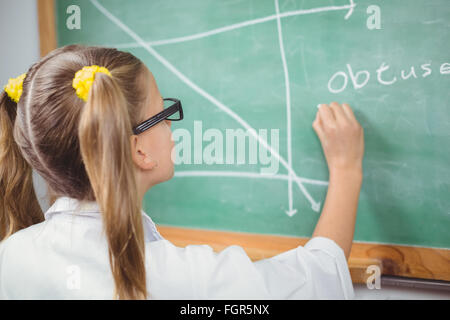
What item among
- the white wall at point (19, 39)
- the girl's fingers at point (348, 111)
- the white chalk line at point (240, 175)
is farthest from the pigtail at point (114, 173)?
the white wall at point (19, 39)

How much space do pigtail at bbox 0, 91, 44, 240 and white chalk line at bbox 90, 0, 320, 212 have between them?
317 millimetres

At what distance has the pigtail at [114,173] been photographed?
0.47 meters

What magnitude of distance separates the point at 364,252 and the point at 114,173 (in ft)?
1.70

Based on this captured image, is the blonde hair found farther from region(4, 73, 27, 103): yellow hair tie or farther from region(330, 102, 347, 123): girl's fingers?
region(330, 102, 347, 123): girl's fingers

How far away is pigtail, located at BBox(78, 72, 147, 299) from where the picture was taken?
47 centimetres

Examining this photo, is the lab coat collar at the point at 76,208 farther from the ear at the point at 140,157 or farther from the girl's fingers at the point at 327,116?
the girl's fingers at the point at 327,116

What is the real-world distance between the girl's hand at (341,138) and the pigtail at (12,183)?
2.00 ft

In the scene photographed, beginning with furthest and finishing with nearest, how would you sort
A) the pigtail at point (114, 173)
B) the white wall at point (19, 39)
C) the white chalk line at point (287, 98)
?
the white wall at point (19, 39) < the white chalk line at point (287, 98) < the pigtail at point (114, 173)

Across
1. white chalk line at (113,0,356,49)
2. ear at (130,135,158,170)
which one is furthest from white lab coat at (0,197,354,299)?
white chalk line at (113,0,356,49)

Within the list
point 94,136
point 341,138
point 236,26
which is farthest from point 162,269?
point 236,26

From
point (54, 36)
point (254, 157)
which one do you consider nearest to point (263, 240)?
point (254, 157)

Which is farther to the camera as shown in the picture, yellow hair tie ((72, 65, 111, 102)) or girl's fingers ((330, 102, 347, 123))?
girl's fingers ((330, 102, 347, 123))

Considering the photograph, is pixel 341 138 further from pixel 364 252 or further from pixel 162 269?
pixel 162 269
